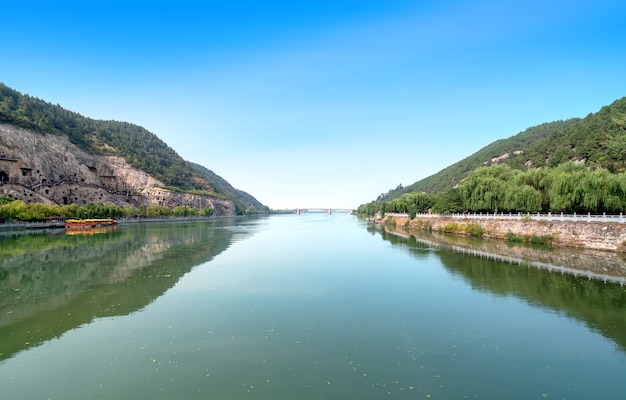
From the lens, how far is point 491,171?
7569 centimetres

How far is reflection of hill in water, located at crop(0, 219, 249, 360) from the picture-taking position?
17.3 meters

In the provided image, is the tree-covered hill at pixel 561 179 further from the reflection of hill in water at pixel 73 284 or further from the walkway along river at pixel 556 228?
the reflection of hill in water at pixel 73 284

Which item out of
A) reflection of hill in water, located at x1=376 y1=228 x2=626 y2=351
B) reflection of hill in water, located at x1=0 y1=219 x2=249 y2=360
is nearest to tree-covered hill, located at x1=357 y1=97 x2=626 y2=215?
reflection of hill in water, located at x1=376 y1=228 x2=626 y2=351

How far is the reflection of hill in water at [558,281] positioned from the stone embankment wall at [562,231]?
2.71m

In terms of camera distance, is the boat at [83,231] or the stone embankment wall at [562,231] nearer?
the stone embankment wall at [562,231]

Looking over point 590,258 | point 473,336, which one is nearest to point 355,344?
point 473,336

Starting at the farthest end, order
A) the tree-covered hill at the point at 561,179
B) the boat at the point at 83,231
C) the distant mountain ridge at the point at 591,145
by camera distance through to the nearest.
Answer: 1. the boat at the point at 83,231
2. the distant mountain ridge at the point at 591,145
3. the tree-covered hill at the point at 561,179

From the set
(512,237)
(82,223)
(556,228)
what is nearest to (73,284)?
(556,228)

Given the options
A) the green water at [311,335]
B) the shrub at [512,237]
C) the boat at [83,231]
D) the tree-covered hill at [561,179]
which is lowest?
the green water at [311,335]

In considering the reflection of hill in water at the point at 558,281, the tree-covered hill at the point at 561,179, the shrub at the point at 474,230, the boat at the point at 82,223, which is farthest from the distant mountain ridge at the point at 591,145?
the boat at the point at 82,223

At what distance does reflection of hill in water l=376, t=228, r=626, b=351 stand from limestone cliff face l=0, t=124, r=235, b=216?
125 metres

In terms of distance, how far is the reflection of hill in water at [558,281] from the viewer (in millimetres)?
19125

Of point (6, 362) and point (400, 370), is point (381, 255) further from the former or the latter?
point (6, 362)

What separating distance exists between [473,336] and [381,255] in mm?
27960
